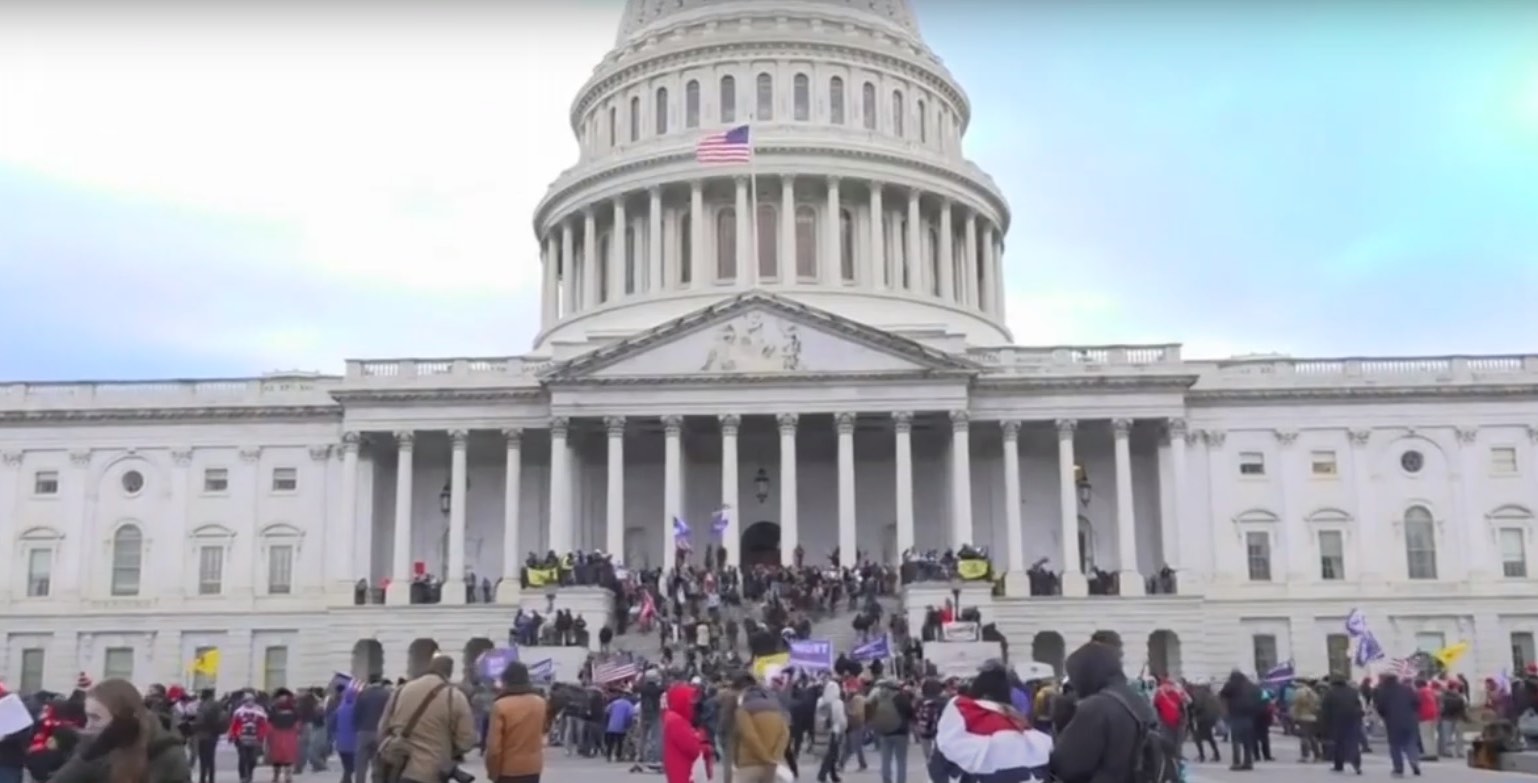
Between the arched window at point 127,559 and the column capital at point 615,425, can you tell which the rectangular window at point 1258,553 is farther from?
the arched window at point 127,559

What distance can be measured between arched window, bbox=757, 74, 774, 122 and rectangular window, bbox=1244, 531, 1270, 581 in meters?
29.5

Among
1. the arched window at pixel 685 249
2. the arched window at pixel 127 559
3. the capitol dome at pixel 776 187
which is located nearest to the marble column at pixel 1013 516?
the capitol dome at pixel 776 187

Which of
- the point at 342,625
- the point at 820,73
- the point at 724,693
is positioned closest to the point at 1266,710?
the point at 724,693

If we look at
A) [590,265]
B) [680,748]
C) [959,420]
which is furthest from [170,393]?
[680,748]

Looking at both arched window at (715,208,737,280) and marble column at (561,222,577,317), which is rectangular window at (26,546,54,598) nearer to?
marble column at (561,222,577,317)

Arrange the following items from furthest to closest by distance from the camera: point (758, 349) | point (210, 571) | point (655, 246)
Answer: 1. point (655, 246)
2. point (210, 571)
3. point (758, 349)

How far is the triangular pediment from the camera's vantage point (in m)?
60.1

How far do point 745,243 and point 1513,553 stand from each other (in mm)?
32805

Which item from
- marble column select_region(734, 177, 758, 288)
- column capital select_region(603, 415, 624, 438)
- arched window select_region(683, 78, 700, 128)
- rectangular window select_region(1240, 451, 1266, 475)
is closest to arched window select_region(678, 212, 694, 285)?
marble column select_region(734, 177, 758, 288)

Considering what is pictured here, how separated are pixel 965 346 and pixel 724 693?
42336 mm

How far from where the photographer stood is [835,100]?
79188 millimetres

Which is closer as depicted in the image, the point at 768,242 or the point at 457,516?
the point at 457,516

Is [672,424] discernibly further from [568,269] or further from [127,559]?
[127,559]

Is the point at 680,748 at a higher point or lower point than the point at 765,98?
lower
